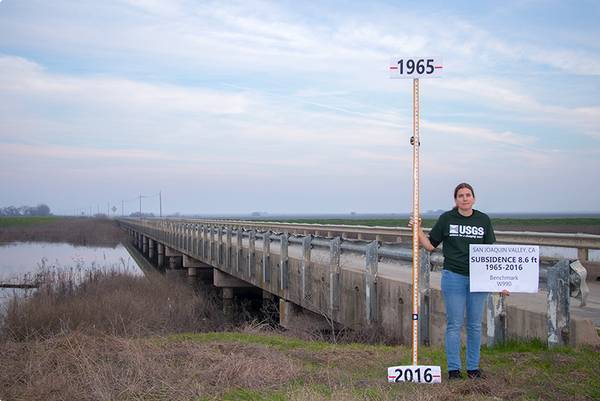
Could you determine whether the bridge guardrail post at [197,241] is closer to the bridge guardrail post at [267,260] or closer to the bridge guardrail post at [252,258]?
the bridge guardrail post at [252,258]

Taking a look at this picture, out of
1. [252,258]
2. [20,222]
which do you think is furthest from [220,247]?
[20,222]

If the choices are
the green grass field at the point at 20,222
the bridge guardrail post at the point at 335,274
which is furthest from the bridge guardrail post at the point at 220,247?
the green grass field at the point at 20,222

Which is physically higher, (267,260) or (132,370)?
(267,260)

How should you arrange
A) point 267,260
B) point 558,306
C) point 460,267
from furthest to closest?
point 267,260, point 558,306, point 460,267

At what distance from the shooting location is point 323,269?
13.7 metres

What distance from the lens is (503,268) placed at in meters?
6.98

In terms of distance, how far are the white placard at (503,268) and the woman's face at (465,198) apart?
0.41 metres

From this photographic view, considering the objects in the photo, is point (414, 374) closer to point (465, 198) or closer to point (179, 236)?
point (465, 198)

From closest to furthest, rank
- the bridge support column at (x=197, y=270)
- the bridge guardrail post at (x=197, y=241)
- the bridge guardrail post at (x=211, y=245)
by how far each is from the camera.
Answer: the bridge guardrail post at (x=211, y=245) → the bridge guardrail post at (x=197, y=241) → the bridge support column at (x=197, y=270)

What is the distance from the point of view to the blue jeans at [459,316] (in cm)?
686

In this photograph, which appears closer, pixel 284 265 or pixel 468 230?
pixel 468 230

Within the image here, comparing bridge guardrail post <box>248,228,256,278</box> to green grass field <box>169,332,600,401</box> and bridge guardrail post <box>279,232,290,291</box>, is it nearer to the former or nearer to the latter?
bridge guardrail post <box>279,232,290,291</box>

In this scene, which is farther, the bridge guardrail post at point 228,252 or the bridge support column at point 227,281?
the bridge support column at point 227,281

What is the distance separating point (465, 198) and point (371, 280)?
4660 millimetres
